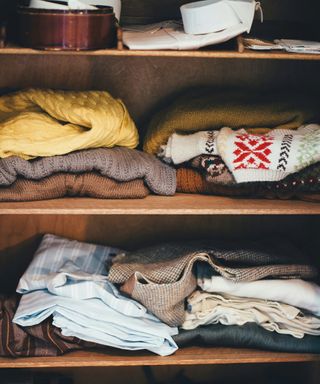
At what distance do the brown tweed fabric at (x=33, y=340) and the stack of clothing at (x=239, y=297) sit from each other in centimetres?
19

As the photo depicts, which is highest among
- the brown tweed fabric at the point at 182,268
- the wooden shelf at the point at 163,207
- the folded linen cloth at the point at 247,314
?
the wooden shelf at the point at 163,207

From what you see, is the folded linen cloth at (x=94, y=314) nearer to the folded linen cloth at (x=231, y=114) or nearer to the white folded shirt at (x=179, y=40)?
the folded linen cloth at (x=231, y=114)

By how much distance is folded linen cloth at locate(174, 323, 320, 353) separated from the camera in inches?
72.6

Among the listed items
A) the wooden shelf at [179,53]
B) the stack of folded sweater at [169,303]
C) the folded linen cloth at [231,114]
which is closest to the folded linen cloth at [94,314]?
the stack of folded sweater at [169,303]

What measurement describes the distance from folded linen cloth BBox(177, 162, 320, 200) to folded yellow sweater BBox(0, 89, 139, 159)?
0.57 ft

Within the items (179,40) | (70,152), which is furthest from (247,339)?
(179,40)

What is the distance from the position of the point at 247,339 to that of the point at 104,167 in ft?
1.84

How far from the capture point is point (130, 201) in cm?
175

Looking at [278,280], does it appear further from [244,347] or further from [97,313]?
[97,313]

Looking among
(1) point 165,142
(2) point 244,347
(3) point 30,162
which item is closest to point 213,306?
(2) point 244,347

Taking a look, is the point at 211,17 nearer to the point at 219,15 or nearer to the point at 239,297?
the point at 219,15

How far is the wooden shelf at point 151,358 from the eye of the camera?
5.89ft

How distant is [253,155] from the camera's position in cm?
171

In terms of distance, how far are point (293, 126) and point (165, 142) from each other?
0.32 metres
